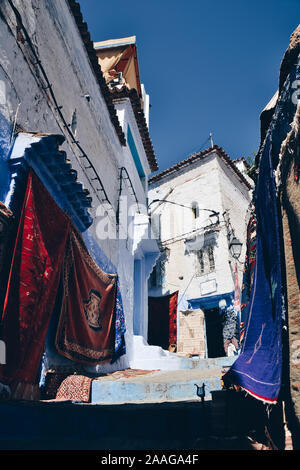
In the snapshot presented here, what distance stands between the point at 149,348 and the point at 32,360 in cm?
641

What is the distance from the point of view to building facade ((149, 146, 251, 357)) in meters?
15.6

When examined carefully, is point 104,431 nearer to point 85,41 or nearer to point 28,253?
point 28,253

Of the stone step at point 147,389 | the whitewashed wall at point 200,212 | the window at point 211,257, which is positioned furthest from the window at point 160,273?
the stone step at point 147,389

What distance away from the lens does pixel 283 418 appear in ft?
11.7

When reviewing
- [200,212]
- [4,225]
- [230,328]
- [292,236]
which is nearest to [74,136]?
[4,225]

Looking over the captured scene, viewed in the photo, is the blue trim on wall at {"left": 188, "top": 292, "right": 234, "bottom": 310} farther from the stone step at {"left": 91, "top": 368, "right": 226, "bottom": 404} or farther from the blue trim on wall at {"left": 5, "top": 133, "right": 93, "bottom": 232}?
the blue trim on wall at {"left": 5, "top": 133, "right": 93, "bottom": 232}

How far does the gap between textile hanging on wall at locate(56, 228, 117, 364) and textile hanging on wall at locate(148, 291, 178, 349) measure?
9.37 m

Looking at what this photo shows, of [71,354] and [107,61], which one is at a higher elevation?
[107,61]

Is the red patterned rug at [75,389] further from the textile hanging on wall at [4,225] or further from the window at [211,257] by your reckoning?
the window at [211,257]

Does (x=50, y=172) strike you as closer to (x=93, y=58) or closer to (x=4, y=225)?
(x=4, y=225)

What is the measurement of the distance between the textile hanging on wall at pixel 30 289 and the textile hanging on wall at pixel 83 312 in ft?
2.25

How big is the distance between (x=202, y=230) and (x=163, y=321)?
5173 millimetres
